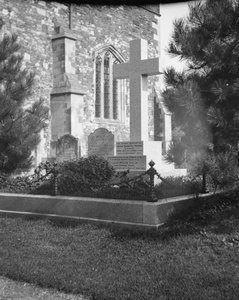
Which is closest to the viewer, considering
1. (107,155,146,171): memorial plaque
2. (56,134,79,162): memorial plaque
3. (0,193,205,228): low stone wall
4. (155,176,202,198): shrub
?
(0,193,205,228): low stone wall

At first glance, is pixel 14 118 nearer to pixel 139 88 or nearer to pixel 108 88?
pixel 139 88

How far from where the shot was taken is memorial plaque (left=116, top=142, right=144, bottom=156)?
8.41m

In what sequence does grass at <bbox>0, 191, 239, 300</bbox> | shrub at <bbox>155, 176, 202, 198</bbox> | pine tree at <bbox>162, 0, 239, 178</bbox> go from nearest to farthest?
grass at <bbox>0, 191, 239, 300</bbox> → pine tree at <bbox>162, 0, 239, 178</bbox> → shrub at <bbox>155, 176, 202, 198</bbox>

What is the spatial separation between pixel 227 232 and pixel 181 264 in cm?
128

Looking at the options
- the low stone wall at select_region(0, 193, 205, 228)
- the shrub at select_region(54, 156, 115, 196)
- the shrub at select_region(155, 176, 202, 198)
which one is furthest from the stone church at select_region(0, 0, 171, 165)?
the shrub at select_region(155, 176, 202, 198)

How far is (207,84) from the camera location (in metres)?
5.92

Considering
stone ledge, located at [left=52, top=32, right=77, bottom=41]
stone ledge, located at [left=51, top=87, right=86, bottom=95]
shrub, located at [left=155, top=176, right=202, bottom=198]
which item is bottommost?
shrub, located at [left=155, top=176, right=202, bottom=198]

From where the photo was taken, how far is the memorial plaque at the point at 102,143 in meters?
11.4

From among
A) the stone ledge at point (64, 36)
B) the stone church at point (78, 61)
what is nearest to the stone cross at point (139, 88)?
the stone church at point (78, 61)

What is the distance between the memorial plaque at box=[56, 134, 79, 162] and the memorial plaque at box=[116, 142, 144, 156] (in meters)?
5.08

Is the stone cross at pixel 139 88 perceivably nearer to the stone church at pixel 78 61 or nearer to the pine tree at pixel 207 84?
the pine tree at pixel 207 84

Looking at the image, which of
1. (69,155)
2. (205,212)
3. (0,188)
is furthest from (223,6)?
(69,155)

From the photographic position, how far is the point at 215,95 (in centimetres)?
575

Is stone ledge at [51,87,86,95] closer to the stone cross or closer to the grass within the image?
the stone cross
